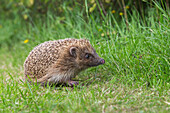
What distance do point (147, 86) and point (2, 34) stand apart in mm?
7304

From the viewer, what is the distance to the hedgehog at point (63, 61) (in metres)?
4.54

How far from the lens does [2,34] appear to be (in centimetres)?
967

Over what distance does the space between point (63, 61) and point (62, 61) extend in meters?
0.02

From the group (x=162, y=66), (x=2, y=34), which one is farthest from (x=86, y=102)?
(x=2, y=34)

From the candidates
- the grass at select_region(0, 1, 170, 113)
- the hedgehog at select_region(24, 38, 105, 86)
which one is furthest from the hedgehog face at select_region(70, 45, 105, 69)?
the grass at select_region(0, 1, 170, 113)

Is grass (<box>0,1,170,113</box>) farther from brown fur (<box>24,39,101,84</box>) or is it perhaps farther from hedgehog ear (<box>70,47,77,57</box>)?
hedgehog ear (<box>70,47,77,57</box>)

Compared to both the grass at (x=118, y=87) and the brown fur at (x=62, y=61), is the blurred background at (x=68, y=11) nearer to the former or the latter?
the grass at (x=118, y=87)

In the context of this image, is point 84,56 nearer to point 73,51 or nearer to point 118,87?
point 73,51

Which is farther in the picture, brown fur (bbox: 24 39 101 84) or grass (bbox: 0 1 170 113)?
brown fur (bbox: 24 39 101 84)

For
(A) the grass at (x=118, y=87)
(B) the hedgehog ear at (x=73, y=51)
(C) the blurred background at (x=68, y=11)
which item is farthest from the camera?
(C) the blurred background at (x=68, y=11)

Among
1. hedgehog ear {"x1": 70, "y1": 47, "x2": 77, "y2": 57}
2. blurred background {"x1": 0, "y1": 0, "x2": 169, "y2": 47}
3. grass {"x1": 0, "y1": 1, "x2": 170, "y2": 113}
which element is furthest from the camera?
blurred background {"x1": 0, "y1": 0, "x2": 169, "y2": 47}

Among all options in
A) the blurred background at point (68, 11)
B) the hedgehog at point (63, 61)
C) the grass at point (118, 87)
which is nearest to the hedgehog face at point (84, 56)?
the hedgehog at point (63, 61)

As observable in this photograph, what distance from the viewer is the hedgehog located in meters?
4.54

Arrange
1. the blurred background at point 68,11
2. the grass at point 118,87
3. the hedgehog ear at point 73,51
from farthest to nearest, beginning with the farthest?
the blurred background at point 68,11
the hedgehog ear at point 73,51
the grass at point 118,87
